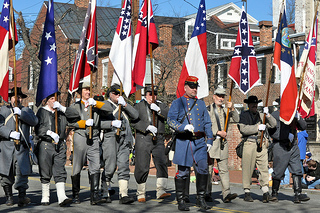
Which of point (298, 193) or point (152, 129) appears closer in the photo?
point (152, 129)

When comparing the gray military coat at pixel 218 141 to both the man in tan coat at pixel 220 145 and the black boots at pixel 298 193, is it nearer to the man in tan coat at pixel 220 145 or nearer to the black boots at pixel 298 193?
the man in tan coat at pixel 220 145

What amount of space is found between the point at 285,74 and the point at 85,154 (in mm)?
4183

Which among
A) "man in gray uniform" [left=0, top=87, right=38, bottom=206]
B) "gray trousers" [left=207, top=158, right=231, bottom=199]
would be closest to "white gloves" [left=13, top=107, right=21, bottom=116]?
"man in gray uniform" [left=0, top=87, right=38, bottom=206]

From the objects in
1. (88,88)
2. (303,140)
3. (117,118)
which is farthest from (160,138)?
(303,140)

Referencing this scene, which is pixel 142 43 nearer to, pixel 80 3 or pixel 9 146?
pixel 9 146

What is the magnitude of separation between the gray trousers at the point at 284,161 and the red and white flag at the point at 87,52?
4.00m

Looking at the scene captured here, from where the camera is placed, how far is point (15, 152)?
10.4m

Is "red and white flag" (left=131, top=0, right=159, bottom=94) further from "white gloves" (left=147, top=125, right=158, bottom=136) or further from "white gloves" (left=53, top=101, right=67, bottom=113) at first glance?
"white gloves" (left=53, top=101, right=67, bottom=113)

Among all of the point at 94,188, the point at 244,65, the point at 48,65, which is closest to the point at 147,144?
the point at 94,188

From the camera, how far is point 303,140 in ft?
55.6

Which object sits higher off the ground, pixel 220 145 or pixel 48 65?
pixel 48 65

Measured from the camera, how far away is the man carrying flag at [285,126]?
11062 millimetres

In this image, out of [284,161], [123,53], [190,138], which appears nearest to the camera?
[190,138]

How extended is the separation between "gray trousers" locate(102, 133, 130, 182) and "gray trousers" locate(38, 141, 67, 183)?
815 millimetres
